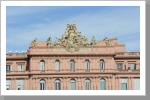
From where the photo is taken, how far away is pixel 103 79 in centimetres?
8962

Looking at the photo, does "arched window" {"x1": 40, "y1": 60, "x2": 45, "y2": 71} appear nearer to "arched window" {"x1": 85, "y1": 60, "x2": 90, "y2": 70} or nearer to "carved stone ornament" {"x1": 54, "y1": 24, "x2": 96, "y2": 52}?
"carved stone ornament" {"x1": 54, "y1": 24, "x2": 96, "y2": 52}

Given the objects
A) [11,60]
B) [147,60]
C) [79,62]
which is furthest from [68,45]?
[147,60]

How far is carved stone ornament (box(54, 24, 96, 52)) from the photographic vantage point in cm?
9031

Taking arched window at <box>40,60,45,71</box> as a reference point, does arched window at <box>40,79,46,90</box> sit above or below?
below

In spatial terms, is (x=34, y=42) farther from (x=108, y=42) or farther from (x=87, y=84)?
(x=108, y=42)

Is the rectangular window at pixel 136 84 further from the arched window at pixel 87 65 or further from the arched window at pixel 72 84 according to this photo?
the arched window at pixel 72 84

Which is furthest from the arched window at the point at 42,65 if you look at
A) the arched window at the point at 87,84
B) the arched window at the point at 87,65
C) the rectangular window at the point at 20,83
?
the arched window at the point at 87,84

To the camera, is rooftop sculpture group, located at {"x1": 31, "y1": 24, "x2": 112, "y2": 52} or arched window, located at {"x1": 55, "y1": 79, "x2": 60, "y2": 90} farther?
rooftop sculpture group, located at {"x1": 31, "y1": 24, "x2": 112, "y2": 52}

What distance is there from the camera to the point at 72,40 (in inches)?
3573

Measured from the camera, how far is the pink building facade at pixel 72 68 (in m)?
89.2

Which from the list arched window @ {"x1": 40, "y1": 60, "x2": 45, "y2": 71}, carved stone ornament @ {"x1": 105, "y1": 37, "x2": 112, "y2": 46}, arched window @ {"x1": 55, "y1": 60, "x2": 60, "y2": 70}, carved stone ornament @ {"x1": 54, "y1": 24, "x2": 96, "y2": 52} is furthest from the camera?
carved stone ornament @ {"x1": 105, "y1": 37, "x2": 112, "y2": 46}

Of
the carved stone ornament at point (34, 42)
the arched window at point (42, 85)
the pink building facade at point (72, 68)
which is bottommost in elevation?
the arched window at point (42, 85)

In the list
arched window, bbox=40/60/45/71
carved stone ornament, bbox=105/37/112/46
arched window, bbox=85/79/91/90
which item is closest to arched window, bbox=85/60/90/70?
arched window, bbox=85/79/91/90

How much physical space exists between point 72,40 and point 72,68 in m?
4.01
